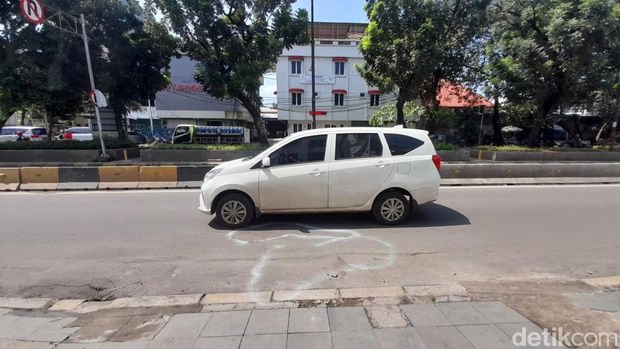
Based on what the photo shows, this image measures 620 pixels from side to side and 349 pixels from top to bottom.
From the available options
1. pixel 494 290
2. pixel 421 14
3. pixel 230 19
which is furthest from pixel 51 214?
pixel 421 14

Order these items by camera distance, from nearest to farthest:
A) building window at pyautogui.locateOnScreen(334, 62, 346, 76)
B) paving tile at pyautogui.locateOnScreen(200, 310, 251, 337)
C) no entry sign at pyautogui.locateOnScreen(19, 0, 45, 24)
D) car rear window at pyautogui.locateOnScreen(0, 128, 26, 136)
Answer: paving tile at pyautogui.locateOnScreen(200, 310, 251, 337)
no entry sign at pyautogui.locateOnScreen(19, 0, 45, 24)
car rear window at pyautogui.locateOnScreen(0, 128, 26, 136)
building window at pyautogui.locateOnScreen(334, 62, 346, 76)

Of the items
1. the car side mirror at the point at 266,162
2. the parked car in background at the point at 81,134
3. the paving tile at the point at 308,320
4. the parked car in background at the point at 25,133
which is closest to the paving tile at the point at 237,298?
the paving tile at the point at 308,320

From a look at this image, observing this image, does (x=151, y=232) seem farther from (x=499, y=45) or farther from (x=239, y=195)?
(x=499, y=45)

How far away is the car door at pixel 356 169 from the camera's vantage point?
585 centimetres

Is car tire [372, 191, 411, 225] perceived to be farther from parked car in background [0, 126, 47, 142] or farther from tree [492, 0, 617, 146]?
parked car in background [0, 126, 47, 142]

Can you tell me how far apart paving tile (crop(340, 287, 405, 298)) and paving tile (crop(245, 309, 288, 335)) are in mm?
718

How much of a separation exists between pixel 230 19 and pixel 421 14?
902 cm

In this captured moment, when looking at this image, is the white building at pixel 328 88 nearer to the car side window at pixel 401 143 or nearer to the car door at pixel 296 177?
the car side window at pixel 401 143

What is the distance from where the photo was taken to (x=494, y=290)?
366 centimetres

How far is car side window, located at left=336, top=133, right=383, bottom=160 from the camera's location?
5.95 m

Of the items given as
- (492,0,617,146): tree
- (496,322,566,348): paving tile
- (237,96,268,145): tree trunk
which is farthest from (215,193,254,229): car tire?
(492,0,617,146): tree

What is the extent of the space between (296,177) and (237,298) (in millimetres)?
2638

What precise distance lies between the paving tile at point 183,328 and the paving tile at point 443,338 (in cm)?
190

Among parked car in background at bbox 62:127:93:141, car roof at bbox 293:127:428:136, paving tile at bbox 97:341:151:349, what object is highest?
parked car in background at bbox 62:127:93:141
